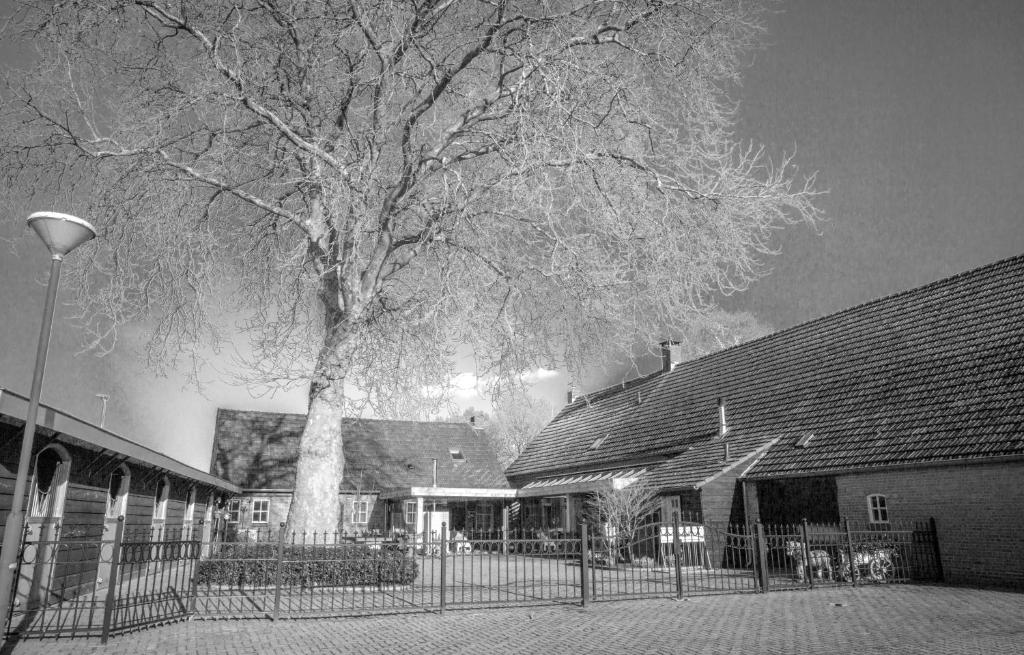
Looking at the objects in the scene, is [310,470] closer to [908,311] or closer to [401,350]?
[401,350]

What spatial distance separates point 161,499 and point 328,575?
912 cm

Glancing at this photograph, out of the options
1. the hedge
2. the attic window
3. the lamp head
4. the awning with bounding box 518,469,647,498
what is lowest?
the hedge

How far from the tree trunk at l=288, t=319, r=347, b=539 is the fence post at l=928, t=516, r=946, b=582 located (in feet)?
41.4

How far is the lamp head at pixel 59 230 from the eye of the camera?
678cm

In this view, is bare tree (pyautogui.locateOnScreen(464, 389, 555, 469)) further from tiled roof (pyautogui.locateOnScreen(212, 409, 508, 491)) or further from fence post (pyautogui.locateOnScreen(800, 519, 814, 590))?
fence post (pyautogui.locateOnScreen(800, 519, 814, 590))

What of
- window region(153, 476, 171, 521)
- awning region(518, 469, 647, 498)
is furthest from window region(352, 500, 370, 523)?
window region(153, 476, 171, 521)

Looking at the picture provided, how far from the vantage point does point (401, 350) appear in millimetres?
13445

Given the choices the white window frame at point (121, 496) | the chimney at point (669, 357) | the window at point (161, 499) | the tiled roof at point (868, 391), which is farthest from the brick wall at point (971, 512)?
the window at point (161, 499)

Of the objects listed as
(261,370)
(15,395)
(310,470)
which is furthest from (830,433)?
(15,395)

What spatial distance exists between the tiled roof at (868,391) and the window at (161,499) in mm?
14455

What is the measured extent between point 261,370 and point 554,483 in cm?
1921

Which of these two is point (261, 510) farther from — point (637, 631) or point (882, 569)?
point (637, 631)

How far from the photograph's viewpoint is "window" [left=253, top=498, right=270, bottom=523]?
32.1 meters

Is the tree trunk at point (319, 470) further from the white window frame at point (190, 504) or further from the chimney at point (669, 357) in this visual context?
the chimney at point (669, 357)
